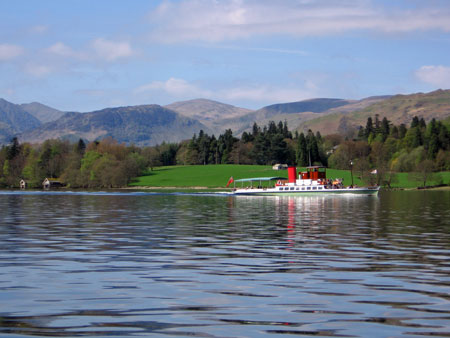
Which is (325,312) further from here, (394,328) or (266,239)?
(266,239)

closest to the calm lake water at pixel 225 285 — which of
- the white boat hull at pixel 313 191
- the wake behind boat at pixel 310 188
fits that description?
the white boat hull at pixel 313 191

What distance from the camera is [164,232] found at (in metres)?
42.5

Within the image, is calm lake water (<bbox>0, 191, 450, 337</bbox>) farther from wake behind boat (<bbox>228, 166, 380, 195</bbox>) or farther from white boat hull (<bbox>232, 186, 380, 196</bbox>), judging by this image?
wake behind boat (<bbox>228, 166, 380, 195</bbox>)

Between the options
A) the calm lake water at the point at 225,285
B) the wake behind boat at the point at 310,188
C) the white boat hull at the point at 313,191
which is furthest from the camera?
the wake behind boat at the point at 310,188

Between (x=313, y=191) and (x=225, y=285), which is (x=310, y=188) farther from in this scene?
(x=225, y=285)

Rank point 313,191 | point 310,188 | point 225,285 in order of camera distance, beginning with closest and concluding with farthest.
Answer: point 225,285 → point 313,191 → point 310,188

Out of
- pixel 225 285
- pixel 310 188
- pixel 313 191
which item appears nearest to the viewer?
pixel 225 285

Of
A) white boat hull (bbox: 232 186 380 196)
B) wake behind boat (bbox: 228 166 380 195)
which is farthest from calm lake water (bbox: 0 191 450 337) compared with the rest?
wake behind boat (bbox: 228 166 380 195)

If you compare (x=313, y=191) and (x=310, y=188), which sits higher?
(x=310, y=188)

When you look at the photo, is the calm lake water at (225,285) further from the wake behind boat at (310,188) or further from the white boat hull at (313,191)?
the wake behind boat at (310,188)

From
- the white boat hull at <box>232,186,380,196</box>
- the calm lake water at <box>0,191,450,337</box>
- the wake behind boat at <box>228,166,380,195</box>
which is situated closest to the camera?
the calm lake water at <box>0,191,450,337</box>

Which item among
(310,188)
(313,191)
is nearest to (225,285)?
(313,191)

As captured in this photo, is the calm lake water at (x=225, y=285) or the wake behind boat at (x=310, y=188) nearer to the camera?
the calm lake water at (x=225, y=285)

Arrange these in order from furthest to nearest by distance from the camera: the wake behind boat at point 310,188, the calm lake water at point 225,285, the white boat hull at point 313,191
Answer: the wake behind boat at point 310,188 → the white boat hull at point 313,191 → the calm lake water at point 225,285
